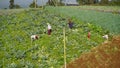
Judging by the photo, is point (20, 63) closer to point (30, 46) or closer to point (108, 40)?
point (30, 46)

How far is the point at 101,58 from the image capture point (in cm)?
2502

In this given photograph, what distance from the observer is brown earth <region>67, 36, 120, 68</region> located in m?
23.6

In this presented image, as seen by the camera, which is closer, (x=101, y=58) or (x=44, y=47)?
(x=101, y=58)

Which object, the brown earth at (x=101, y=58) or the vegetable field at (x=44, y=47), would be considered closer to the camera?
the brown earth at (x=101, y=58)

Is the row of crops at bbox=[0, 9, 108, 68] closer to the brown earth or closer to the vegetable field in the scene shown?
the vegetable field

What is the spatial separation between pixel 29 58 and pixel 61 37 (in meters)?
8.32

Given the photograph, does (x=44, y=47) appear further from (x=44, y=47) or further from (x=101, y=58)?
(x=101, y=58)

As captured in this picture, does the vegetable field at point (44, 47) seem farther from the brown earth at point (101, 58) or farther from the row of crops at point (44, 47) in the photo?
the brown earth at point (101, 58)

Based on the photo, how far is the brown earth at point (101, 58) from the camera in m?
23.6

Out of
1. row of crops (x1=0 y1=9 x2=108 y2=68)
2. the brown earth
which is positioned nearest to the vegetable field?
row of crops (x1=0 y1=9 x2=108 y2=68)

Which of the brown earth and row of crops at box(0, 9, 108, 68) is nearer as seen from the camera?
the brown earth

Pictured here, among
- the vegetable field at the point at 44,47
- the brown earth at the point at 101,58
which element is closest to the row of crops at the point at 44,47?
the vegetable field at the point at 44,47

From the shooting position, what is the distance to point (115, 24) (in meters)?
36.0

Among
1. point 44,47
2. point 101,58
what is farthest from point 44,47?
point 101,58
